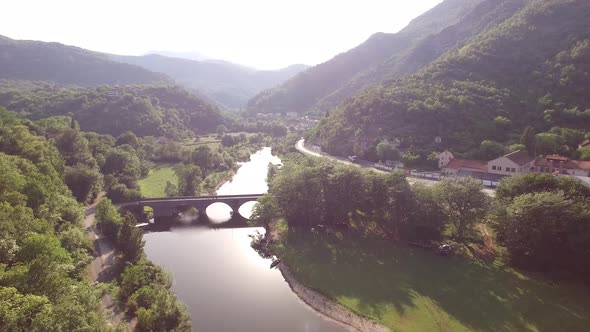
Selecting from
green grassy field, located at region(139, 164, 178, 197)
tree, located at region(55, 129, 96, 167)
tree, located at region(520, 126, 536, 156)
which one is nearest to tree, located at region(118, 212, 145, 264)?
green grassy field, located at region(139, 164, 178, 197)

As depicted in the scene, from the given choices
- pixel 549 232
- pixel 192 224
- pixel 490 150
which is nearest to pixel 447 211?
pixel 549 232

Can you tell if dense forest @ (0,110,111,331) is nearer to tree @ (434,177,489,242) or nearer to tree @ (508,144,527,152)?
tree @ (434,177,489,242)

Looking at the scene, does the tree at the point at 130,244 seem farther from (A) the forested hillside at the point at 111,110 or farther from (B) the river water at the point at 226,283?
(A) the forested hillside at the point at 111,110

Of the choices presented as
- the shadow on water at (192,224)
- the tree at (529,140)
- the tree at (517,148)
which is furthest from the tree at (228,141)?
the tree at (529,140)

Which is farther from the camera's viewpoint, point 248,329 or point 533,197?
point 533,197

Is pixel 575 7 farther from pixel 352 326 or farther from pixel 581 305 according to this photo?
pixel 352 326

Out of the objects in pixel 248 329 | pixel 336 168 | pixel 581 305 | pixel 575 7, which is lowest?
pixel 248 329

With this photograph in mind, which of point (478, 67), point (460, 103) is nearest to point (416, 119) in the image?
point (460, 103)
